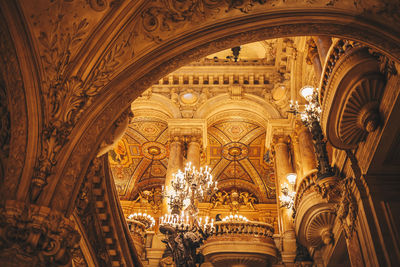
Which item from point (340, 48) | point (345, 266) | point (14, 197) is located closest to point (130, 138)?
point (345, 266)

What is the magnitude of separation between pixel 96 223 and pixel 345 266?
6372mm

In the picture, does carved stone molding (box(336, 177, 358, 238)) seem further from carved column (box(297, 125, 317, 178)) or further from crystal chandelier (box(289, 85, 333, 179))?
carved column (box(297, 125, 317, 178))

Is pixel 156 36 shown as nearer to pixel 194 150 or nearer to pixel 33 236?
pixel 33 236

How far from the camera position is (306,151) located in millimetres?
12039

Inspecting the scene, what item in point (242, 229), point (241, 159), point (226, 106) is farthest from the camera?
point (241, 159)

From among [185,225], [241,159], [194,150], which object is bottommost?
[185,225]

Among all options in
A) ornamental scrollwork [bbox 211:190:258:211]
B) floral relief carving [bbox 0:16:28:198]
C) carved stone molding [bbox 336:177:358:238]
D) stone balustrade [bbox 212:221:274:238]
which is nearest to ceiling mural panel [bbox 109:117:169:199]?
ornamental scrollwork [bbox 211:190:258:211]

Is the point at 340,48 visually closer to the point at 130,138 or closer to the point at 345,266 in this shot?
the point at 345,266

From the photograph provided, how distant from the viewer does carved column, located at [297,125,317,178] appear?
1159cm

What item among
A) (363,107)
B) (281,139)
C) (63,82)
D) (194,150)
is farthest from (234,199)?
(63,82)

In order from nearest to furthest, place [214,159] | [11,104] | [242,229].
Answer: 1. [11,104]
2. [242,229]
3. [214,159]

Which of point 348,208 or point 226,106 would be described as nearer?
point 348,208

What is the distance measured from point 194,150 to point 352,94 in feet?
26.7

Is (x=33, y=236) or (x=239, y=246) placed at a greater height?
(x=239, y=246)
